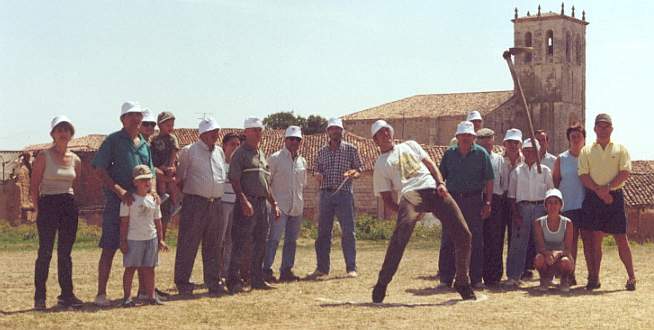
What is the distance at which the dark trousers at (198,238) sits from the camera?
11445 mm

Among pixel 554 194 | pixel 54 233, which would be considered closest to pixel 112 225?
pixel 54 233

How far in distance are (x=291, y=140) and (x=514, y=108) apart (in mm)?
73959

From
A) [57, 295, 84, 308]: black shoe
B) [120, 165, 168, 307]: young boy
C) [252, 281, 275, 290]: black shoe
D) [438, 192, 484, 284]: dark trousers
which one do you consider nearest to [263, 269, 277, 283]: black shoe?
[252, 281, 275, 290]: black shoe

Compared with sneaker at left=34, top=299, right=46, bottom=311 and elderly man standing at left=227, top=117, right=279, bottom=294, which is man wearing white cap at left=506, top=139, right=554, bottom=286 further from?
sneaker at left=34, top=299, right=46, bottom=311

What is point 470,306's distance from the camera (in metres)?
10.4

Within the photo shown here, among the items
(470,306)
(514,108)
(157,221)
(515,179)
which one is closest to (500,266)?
(515,179)

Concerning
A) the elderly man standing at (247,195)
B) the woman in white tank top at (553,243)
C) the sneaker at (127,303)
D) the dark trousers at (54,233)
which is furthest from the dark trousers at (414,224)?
the dark trousers at (54,233)

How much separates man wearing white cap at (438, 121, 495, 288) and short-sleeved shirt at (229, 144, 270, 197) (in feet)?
6.70

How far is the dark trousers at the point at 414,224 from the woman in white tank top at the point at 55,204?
298 centimetres

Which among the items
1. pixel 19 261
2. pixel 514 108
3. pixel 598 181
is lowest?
pixel 19 261

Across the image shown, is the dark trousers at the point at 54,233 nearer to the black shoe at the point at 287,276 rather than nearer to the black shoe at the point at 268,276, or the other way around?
the black shoe at the point at 268,276

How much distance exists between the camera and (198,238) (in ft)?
37.9

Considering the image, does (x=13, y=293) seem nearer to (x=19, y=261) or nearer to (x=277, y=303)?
Result: (x=277, y=303)

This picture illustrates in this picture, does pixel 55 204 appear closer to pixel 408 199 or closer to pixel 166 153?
pixel 166 153
